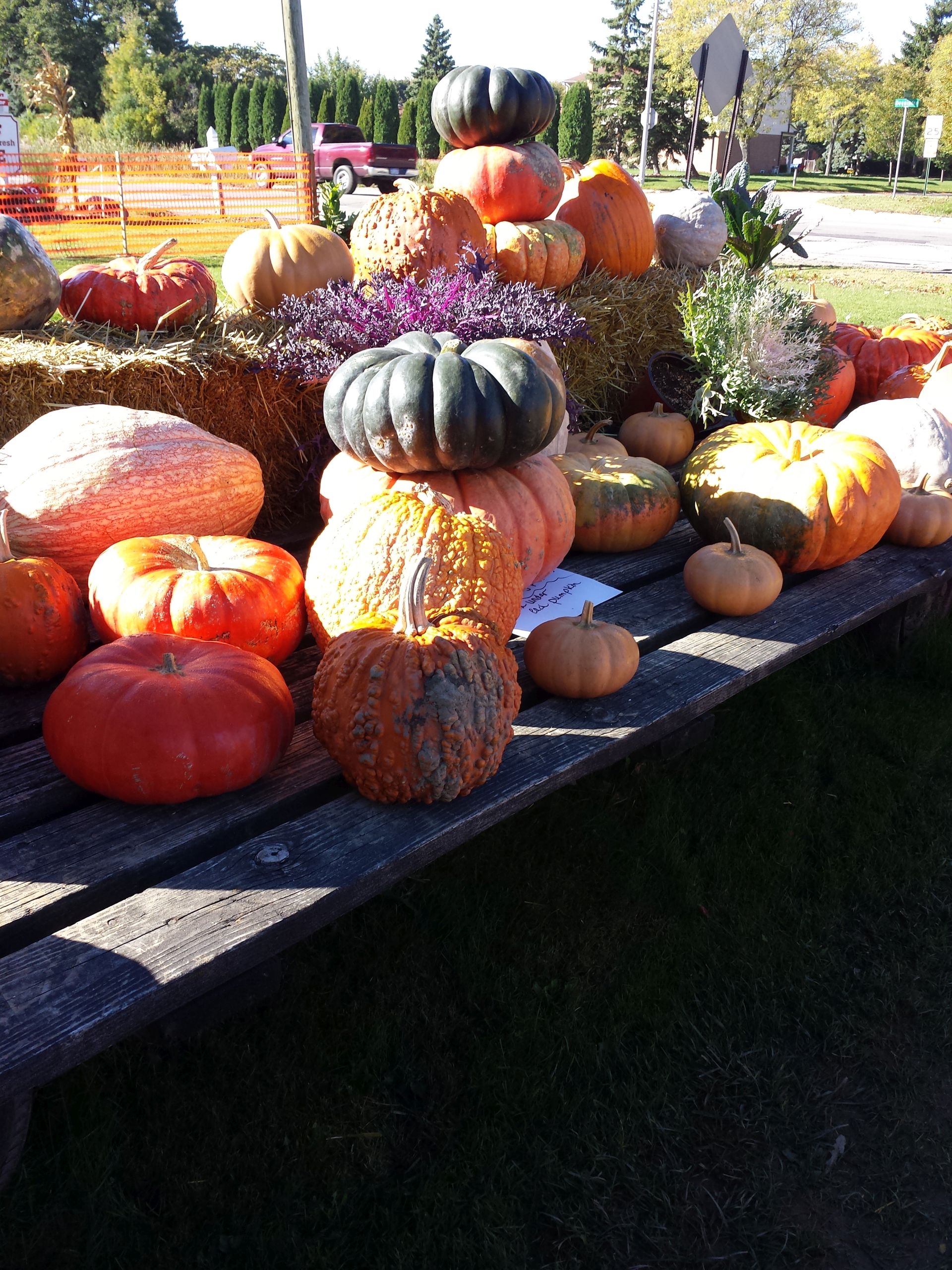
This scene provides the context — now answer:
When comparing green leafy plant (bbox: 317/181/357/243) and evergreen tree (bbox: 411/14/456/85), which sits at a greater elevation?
evergreen tree (bbox: 411/14/456/85)

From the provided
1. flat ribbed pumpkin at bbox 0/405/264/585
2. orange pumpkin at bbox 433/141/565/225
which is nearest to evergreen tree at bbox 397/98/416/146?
orange pumpkin at bbox 433/141/565/225

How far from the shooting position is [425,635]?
176 cm

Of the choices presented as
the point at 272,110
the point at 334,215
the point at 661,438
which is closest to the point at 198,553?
the point at 661,438

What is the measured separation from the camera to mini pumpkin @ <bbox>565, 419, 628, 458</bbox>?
3.46m

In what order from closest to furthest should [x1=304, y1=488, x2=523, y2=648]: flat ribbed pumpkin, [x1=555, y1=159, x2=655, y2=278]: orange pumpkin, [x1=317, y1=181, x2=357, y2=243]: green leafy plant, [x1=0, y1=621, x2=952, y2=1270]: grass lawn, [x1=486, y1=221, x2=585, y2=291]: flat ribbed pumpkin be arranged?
[x1=0, y1=621, x2=952, y2=1270]: grass lawn
[x1=304, y1=488, x2=523, y2=648]: flat ribbed pumpkin
[x1=486, y1=221, x2=585, y2=291]: flat ribbed pumpkin
[x1=555, y1=159, x2=655, y2=278]: orange pumpkin
[x1=317, y1=181, x2=357, y2=243]: green leafy plant

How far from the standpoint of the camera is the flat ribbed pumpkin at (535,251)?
3803 mm

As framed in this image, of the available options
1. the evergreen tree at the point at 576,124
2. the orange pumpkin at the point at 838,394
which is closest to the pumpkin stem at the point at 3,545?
the orange pumpkin at the point at 838,394

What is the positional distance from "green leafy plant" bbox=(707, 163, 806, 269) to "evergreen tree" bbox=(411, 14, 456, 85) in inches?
2759

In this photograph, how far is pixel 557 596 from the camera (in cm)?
273

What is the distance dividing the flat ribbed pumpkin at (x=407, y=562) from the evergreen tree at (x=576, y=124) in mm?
35618

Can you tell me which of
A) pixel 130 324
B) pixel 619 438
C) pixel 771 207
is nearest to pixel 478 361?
pixel 130 324

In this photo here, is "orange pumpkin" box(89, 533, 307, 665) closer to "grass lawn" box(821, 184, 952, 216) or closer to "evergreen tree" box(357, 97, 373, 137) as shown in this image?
"grass lawn" box(821, 184, 952, 216)

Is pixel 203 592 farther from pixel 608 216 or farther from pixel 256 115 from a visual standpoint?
pixel 256 115

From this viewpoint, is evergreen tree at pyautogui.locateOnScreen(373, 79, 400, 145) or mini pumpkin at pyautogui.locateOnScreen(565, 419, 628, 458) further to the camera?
evergreen tree at pyautogui.locateOnScreen(373, 79, 400, 145)
